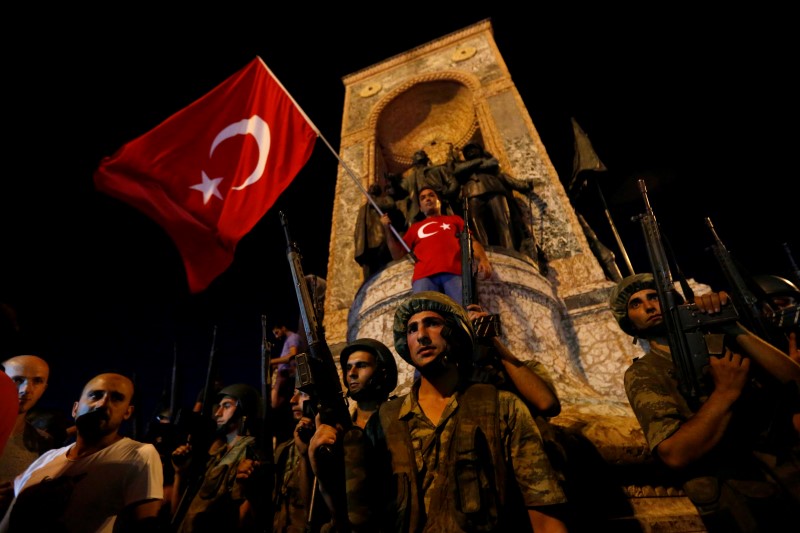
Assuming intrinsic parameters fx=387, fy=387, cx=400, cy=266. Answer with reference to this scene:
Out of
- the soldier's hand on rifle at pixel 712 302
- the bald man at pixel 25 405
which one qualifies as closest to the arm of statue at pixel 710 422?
the soldier's hand on rifle at pixel 712 302

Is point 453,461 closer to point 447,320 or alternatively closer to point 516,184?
point 447,320

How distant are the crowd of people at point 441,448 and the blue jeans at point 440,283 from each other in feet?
2.46

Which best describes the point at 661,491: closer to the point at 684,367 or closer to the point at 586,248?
the point at 684,367

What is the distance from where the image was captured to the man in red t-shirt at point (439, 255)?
153 inches

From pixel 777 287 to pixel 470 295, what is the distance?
3.34 m

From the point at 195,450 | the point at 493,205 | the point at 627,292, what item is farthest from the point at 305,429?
the point at 493,205

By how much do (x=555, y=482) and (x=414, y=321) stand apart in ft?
3.29

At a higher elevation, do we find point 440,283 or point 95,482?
point 440,283

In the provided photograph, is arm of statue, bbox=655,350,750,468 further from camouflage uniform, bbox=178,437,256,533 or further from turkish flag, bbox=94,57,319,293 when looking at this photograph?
turkish flag, bbox=94,57,319,293

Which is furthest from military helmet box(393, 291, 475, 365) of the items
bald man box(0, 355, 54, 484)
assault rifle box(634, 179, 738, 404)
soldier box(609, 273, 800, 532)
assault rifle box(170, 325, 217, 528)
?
bald man box(0, 355, 54, 484)

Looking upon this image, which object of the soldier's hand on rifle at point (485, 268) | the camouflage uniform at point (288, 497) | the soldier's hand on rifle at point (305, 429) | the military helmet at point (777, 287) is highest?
the soldier's hand on rifle at point (485, 268)

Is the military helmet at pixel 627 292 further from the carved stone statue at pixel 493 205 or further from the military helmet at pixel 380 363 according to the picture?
the carved stone statue at pixel 493 205

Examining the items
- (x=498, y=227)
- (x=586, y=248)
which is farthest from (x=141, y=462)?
(x=586, y=248)

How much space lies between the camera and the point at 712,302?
2074mm
